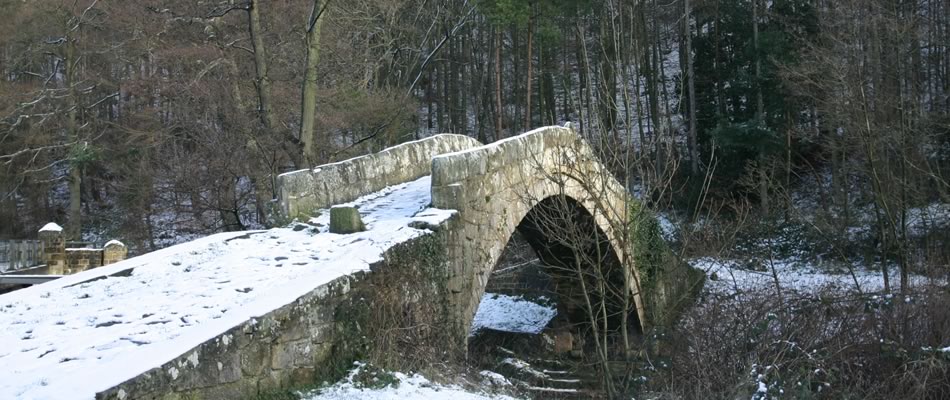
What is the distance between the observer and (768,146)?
22672mm

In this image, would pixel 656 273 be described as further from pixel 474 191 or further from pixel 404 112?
pixel 474 191

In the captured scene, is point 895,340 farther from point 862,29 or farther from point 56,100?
point 56,100

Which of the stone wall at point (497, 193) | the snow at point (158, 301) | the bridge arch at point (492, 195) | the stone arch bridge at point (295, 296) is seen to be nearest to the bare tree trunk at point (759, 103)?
the stone wall at point (497, 193)

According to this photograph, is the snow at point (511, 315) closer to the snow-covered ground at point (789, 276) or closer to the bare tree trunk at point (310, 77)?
the snow-covered ground at point (789, 276)

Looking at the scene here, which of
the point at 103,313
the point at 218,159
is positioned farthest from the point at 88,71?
the point at 103,313

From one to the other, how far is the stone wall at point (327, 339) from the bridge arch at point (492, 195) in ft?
1.99

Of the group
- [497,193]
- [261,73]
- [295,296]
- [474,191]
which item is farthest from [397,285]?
[261,73]

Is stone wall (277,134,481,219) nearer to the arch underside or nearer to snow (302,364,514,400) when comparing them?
the arch underside

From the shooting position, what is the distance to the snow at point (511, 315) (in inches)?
754

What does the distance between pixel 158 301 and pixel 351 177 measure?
4.18 m

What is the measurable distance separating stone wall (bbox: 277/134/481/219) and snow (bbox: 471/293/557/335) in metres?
7.33

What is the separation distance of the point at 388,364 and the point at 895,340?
6.57 m

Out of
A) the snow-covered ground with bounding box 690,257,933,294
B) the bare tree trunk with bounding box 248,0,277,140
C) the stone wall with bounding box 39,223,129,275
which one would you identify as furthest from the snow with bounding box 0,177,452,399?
the snow-covered ground with bounding box 690,257,933,294

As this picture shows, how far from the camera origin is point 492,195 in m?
10.1
